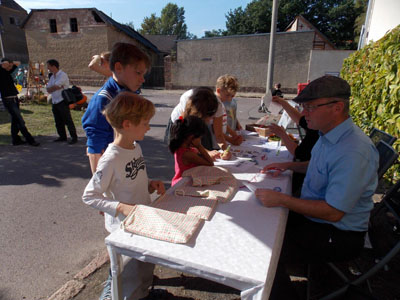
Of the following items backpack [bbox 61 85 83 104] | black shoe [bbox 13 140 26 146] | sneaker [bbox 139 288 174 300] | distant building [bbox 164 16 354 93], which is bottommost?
sneaker [bbox 139 288 174 300]

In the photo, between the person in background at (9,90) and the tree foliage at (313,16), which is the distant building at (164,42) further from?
the person in background at (9,90)

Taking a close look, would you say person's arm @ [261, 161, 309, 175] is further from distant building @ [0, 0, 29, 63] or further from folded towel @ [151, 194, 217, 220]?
distant building @ [0, 0, 29, 63]

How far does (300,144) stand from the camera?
246 cm

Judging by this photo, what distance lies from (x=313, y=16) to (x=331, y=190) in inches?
1751

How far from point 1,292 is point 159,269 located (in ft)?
3.92

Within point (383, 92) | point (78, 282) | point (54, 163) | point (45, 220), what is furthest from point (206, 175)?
point (54, 163)

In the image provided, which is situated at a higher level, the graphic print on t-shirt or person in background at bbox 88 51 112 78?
person in background at bbox 88 51 112 78

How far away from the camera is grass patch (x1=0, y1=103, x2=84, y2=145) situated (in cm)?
702

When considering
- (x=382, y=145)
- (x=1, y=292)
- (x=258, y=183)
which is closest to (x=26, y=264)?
(x=1, y=292)

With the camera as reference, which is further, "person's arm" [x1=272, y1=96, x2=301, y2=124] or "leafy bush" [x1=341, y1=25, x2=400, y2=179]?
"leafy bush" [x1=341, y1=25, x2=400, y2=179]

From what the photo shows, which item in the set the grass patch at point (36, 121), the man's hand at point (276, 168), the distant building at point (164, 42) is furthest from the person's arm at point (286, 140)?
the distant building at point (164, 42)

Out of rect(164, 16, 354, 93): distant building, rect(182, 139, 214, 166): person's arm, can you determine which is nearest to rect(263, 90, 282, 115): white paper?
rect(182, 139, 214, 166): person's arm

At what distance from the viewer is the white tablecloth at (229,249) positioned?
3.51 feet

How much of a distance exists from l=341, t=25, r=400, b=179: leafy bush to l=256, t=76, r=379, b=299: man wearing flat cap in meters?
1.81
